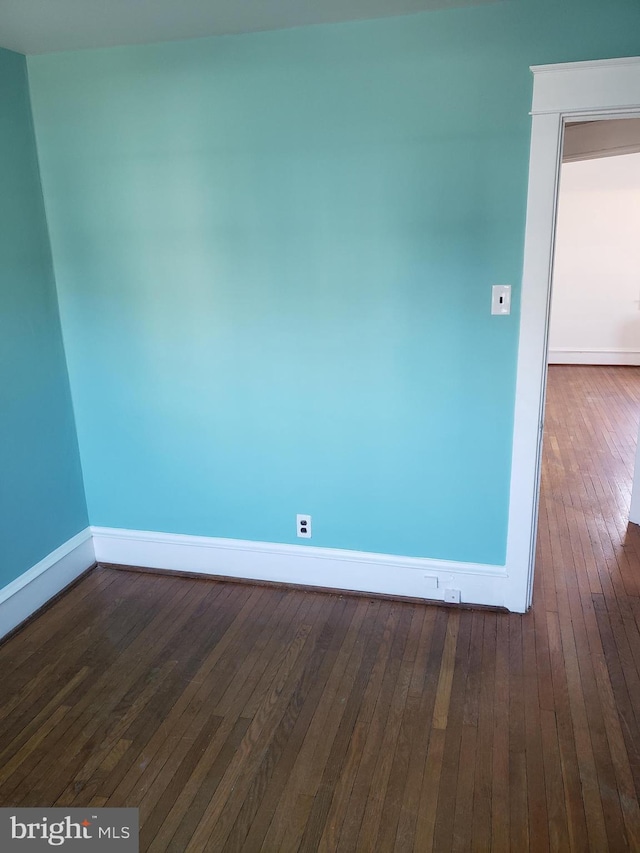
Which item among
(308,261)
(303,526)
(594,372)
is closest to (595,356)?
(594,372)

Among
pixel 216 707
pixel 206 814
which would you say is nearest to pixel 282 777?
pixel 206 814

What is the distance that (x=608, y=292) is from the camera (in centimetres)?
787

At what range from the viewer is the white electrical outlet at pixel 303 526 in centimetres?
296

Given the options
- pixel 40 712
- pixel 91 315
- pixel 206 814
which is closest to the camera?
pixel 206 814

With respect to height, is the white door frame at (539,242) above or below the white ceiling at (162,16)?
below

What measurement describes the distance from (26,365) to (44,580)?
3.33 ft

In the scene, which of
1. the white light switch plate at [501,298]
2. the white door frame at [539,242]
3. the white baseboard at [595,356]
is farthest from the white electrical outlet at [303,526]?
the white baseboard at [595,356]

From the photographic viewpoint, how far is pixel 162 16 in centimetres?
225

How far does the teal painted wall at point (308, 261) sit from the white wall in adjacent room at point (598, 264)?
5753 mm

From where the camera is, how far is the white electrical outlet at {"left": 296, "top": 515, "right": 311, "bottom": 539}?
9.70ft

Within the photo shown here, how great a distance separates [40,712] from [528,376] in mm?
2251

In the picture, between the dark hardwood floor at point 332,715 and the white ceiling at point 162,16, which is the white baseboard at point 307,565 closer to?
the dark hardwood floor at point 332,715

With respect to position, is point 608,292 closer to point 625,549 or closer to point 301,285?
point 625,549

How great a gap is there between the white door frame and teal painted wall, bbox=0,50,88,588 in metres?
2.12
